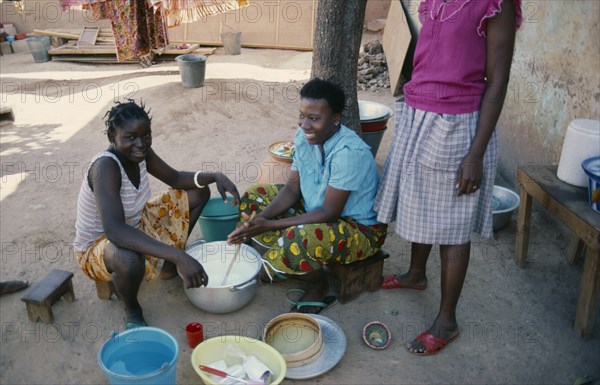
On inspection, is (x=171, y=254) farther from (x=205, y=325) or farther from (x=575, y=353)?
(x=575, y=353)

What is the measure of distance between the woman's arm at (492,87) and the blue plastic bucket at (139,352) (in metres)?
1.37

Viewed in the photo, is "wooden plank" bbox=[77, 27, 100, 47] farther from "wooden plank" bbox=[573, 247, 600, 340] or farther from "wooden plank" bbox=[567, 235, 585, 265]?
"wooden plank" bbox=[573, 247, 600, 340]

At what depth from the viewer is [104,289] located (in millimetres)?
2689

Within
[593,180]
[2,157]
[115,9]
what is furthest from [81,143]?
[593,180]

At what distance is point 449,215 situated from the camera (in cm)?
219

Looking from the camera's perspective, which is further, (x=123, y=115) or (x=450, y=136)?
(x=123, y=115)

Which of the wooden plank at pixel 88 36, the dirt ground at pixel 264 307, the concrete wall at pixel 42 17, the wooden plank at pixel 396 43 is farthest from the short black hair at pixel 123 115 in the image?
the concrete wall at pixel 42 17

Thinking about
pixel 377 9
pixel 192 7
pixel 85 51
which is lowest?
pixel 85 51

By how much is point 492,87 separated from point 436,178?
426 millimetres

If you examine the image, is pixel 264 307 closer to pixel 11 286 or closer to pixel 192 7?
pixel 11 286

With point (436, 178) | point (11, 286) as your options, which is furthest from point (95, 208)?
point (436, 178)

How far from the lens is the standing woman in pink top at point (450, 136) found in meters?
1.92

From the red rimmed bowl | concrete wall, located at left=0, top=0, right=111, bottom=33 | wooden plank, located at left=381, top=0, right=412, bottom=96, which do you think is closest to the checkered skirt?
the red rimmed bowl

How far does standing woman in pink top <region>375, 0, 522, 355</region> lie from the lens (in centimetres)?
192
